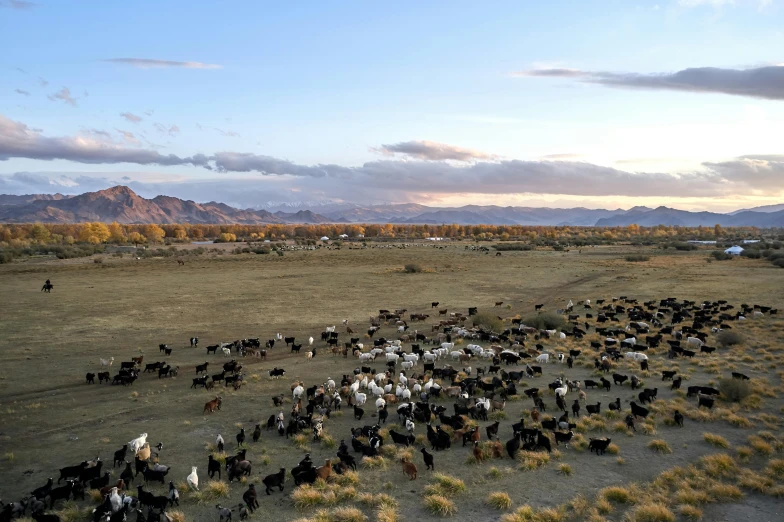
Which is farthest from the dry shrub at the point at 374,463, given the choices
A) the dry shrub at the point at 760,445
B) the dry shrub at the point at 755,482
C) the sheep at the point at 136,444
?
the dry shrub at the point at 760,445

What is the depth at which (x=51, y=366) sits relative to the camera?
72.2 feet

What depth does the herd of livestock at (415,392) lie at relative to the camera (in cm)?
1138

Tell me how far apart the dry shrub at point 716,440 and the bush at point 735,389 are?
13.1ft

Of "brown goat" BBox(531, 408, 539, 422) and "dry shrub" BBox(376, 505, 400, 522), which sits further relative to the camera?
"brown goat" BBox(531, 408, 539, 422)

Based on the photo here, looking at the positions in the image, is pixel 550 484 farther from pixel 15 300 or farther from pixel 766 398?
pixel 15 300

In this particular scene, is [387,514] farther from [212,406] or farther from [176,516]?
[212,406]

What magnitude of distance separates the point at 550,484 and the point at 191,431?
10.6 m

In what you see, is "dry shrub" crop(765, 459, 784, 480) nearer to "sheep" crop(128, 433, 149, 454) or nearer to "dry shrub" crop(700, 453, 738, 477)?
"dry shrub" crop(700, 453, 738, 477)

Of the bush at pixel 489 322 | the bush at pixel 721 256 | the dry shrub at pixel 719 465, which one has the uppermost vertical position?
the bush at pixel 721 256

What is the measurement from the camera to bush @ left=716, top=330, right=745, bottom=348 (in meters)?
24.9

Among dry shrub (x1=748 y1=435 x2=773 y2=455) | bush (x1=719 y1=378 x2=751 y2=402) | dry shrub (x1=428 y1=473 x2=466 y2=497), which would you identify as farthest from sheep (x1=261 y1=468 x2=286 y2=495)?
bush (x1=719 y1=378 x2=751 y2=402)

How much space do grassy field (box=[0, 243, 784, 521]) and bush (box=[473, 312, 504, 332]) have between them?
4.47 metres

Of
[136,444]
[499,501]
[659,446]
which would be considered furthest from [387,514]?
[659,446]

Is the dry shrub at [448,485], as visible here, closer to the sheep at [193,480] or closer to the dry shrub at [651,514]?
the dry shrub at [651,514]
